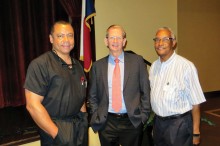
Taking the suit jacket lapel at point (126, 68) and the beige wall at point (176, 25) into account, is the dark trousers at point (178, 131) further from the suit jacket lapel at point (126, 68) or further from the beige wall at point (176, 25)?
the beige wall at point (176, 25)

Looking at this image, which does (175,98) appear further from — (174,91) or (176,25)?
(176,25)

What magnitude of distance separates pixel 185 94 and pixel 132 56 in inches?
22.0

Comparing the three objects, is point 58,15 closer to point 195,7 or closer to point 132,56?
point 132,56

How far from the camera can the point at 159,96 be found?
2.06 m

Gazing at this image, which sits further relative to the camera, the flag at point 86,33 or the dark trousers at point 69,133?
the flag at point 86,33

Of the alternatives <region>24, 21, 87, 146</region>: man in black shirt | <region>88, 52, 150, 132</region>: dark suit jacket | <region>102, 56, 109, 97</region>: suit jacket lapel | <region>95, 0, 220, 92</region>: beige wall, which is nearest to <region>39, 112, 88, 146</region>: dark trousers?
<region>24, 21, 87, 146</region>: man in black shirt

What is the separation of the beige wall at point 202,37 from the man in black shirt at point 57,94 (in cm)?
430

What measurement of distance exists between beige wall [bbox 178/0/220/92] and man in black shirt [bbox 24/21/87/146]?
14.1 feet

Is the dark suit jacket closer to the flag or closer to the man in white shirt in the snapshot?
the man in white shirt

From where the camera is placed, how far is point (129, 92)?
2035mm

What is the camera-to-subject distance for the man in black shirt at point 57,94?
166cm

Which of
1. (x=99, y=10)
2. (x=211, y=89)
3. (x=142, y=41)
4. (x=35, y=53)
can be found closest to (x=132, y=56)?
(x=35, y=53)

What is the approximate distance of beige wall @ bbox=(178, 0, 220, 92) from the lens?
18.6 feet

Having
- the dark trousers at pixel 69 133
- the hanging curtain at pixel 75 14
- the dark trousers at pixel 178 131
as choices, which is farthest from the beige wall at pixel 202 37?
the dark trousers at pixel 69 133
